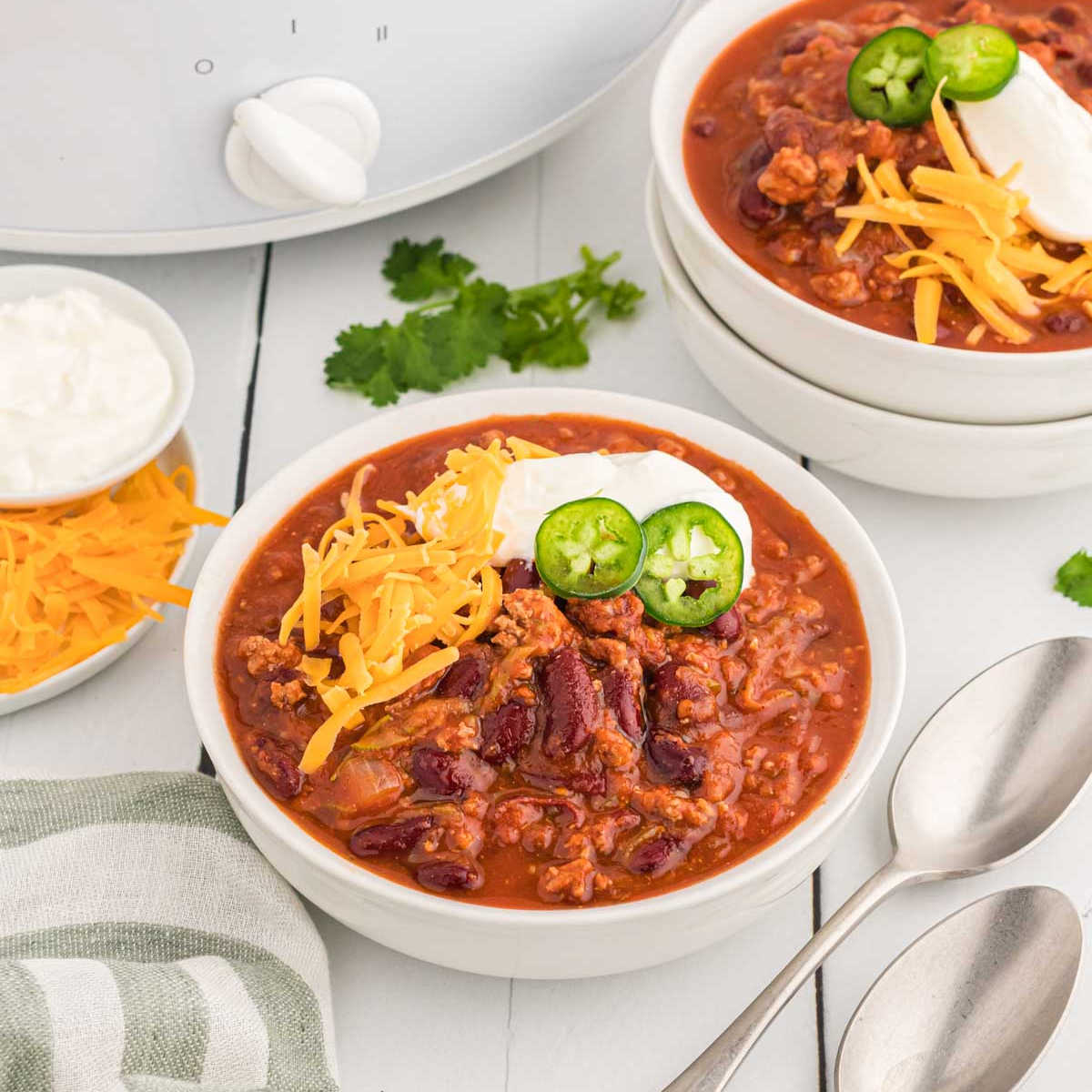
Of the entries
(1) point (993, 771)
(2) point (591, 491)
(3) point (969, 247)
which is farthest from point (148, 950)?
(3) point (969, 247)

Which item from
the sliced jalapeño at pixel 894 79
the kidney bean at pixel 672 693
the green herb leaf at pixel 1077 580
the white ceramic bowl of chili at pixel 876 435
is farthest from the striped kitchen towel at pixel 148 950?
the sliced jalapeño at pixel 894 79

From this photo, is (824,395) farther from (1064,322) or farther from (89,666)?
(89,666)

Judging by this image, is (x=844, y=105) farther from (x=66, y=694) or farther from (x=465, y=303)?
(x=66, y=694)

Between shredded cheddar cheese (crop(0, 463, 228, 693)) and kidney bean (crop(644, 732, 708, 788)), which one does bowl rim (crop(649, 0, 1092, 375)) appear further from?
shredded cheddar cheese (crop(0, 463, 228, 693))

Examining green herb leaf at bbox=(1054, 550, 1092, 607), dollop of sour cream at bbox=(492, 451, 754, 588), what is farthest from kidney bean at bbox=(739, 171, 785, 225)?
green herb leaf at bbox=(1054, 550, 1092, 607)

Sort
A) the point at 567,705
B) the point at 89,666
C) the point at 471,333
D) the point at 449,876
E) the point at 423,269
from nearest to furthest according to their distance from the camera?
the point at 449,876 < the point at 567,705 < the point at 89,666 < the point at 471,333 < the point at 423,269

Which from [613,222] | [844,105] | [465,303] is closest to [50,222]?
[465,303]
